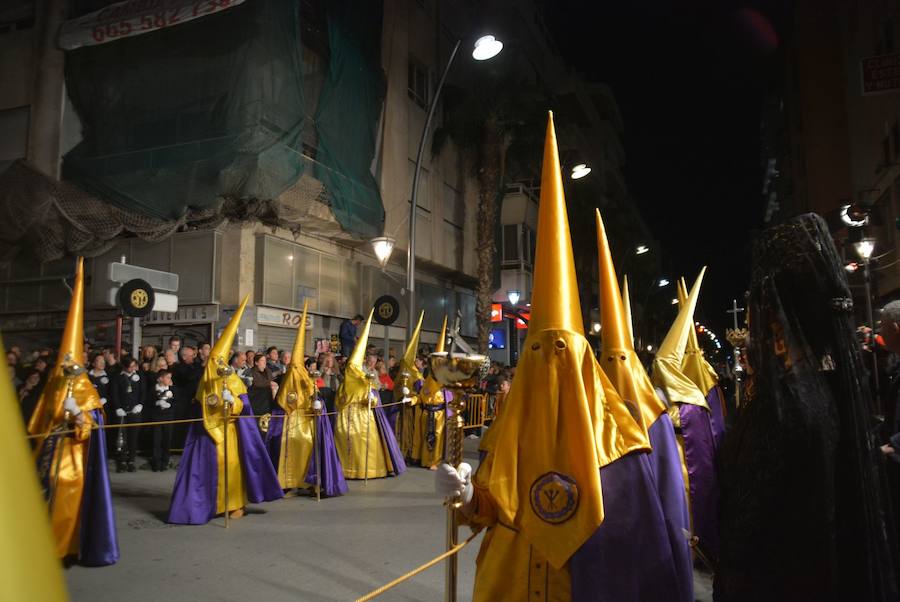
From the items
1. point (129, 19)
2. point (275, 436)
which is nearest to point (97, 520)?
point (275, 436)

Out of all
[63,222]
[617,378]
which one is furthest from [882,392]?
[63,222]

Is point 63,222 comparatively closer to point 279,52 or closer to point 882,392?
point 279,52

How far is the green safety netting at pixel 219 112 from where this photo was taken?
51.1ft

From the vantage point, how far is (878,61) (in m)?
10.7

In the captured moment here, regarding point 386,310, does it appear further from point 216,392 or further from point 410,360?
point 216,392

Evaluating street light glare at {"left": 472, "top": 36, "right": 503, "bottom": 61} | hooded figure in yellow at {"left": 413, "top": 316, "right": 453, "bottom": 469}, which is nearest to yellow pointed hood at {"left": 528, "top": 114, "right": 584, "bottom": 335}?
street light glare at {"left": 472, "top": 36, "right": 503, "bottom": 61}

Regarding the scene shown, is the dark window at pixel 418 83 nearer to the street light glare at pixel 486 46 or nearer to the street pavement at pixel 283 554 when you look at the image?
the street light glare at pixel 486 46

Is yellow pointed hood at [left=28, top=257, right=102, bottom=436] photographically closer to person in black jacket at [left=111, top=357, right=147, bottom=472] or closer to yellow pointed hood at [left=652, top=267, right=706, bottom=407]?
person in black jacket at [left=111, top=357, right=147, bottom=472]

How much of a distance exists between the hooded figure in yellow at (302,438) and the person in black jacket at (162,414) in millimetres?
3014

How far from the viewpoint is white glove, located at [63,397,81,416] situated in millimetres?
5902

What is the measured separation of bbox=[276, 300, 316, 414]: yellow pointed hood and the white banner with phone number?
35.7 feet

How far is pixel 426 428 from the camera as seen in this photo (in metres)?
12.3

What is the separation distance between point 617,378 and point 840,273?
67.2 inches

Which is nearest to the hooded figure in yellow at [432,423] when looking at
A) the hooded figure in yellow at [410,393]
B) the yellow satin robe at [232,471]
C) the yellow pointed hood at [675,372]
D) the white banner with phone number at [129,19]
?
the hooded figure in yellow at [410,393]
